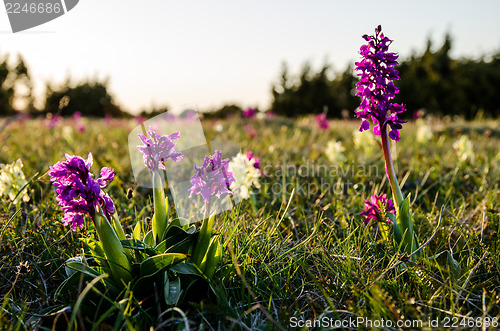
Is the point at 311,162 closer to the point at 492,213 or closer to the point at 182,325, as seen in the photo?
the point at 492,213

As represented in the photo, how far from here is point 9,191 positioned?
2.61m

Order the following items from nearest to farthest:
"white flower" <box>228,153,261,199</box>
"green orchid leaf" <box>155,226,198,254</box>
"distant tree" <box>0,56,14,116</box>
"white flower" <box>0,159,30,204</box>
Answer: "green orchid leaf" <box>155,226,198,254</box> < "white flower" <box>0,159,30,204</box> < "white flower" <box>228,153,261,199</box> < "distant tree" <box>0,56,14,116</box>

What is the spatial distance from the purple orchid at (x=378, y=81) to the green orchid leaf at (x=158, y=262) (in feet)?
3.43

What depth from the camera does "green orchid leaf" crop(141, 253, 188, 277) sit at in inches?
63.8

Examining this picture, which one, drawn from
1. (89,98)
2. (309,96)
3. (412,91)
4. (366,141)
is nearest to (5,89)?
(89,98)

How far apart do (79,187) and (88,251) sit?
0.52 meters

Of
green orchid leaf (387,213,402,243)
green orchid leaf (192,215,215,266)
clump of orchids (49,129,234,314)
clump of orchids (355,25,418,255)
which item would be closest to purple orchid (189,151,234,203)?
clump of orchids (49,129,234,314)

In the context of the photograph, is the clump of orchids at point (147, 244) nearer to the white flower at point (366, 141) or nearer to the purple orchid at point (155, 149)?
the purple orchid at point (155, 149)

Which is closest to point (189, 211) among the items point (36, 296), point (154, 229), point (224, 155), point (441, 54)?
point (154, 229)

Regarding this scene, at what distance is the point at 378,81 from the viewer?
182 cm

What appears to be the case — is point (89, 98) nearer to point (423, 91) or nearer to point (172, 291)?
point (423, 91)

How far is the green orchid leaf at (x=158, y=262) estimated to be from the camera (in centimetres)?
162

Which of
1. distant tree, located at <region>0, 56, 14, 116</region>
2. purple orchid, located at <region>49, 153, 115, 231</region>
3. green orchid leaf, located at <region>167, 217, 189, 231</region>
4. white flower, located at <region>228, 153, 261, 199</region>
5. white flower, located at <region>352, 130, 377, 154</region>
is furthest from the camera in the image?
distant tree, located at <region>0, 56, 14, 116</region>

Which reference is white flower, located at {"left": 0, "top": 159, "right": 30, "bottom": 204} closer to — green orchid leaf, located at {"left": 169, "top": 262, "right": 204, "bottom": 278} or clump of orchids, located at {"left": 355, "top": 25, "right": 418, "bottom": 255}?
green orchid leaf, located at {"left": 169, "top": 262, "right": 204, "bottom": 278}
